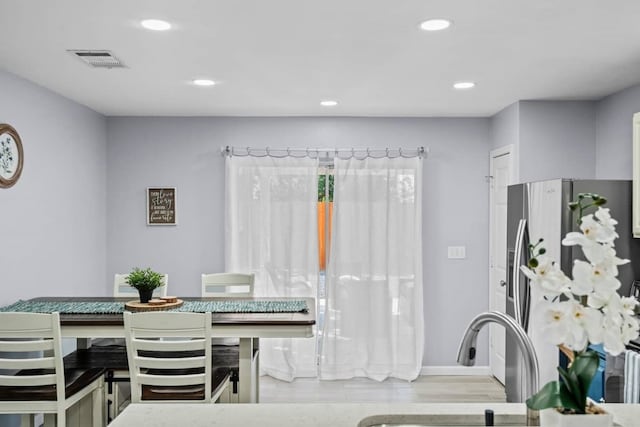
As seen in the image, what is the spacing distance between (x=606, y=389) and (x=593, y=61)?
188cm

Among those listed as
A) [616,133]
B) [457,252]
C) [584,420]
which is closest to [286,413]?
[584,420]

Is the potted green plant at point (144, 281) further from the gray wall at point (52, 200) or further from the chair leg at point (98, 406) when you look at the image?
the gray wall at point (52, 200)

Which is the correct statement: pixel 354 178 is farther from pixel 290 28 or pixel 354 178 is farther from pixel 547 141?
pixel 290 28

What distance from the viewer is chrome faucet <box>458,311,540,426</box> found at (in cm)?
134

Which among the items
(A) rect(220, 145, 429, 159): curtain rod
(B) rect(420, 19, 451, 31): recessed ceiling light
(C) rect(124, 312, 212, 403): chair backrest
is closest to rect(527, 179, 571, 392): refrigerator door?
(B) rect(420, 19, 451, 31): recessed ceiling light

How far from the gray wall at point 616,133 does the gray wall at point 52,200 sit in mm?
4182

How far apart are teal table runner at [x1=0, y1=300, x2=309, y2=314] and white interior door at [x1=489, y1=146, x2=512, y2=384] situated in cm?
221

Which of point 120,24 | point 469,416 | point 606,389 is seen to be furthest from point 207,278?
point 469,416

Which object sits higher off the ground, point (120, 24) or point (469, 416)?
point (120, 24)

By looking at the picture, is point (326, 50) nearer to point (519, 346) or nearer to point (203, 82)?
point (203, 82)

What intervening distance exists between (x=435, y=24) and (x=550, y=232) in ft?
5.28

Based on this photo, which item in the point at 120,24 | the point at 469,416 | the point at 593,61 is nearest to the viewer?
the point at 469,416

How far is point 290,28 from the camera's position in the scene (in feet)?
9.30

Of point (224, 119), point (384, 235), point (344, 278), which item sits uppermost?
point (224, 119)
